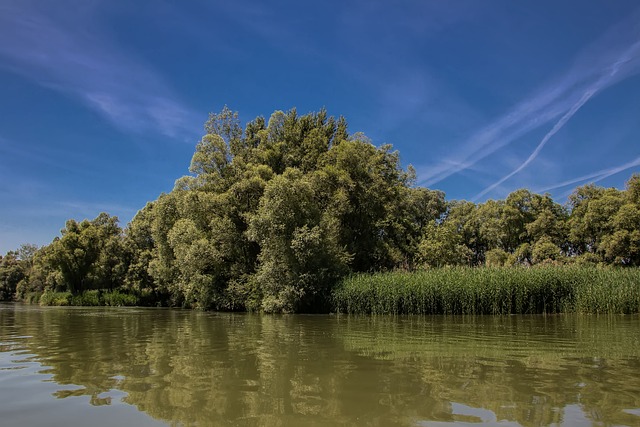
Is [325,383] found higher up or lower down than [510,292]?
lower down

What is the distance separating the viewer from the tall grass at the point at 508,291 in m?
27.4

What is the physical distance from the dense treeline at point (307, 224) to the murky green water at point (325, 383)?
75.0 ft

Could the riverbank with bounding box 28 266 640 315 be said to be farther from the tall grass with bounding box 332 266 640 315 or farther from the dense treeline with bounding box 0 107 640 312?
the dense treeline with bounding box 0 107 640 312

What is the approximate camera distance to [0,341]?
1479 centimetres

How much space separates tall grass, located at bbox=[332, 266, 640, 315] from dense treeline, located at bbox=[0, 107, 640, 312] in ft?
23.9

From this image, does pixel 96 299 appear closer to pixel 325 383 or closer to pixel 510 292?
pixel 510 292

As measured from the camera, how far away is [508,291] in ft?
92.8

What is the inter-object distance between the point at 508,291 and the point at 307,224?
51.8ft

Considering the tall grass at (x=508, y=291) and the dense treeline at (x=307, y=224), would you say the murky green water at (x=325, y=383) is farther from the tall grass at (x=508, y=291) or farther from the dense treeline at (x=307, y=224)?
the dense treeline at (x=307, y=224)

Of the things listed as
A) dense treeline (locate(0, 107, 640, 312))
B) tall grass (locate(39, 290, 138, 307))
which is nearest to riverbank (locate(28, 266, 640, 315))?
dense treeline (locate(0, 107, 640, 312))

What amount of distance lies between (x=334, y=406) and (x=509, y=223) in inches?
2346

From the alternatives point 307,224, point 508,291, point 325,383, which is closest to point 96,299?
point 307,224

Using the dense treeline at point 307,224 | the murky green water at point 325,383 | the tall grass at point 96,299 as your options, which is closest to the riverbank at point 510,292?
the dense treeline at point 307,224

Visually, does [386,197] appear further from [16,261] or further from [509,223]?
[16,261]
